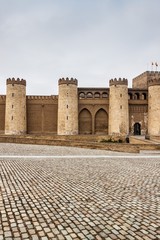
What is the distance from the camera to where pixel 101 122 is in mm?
34562

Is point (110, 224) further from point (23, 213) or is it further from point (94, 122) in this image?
point (94, 122)

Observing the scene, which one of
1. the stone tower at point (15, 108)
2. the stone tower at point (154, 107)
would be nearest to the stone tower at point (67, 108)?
the stone tower at point (15, 108)

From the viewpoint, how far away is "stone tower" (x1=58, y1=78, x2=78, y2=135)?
107 feet

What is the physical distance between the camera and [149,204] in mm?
5250

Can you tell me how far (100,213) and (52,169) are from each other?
4.60 m

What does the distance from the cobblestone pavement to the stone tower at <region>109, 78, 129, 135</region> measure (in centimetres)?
2414

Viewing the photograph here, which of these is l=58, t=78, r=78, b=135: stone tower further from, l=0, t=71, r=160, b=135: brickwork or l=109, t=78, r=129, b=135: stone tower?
l=109, t=78, r=129, b=135: stone tower

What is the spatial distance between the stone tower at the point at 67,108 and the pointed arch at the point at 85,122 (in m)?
1.62

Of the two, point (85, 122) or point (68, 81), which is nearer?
point (68, 81)

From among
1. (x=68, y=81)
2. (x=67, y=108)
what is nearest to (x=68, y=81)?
(x=68, y=81)

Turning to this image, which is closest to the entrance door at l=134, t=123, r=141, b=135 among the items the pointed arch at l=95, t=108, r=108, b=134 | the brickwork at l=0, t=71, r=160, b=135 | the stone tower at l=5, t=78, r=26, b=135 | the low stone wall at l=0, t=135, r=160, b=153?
the brickwork at l=0, t=71, r=160, b=135

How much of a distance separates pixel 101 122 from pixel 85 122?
7.27 ft

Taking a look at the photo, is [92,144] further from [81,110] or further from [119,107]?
[81,110]

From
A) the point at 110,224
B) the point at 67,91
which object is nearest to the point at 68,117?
the point at 67,91
